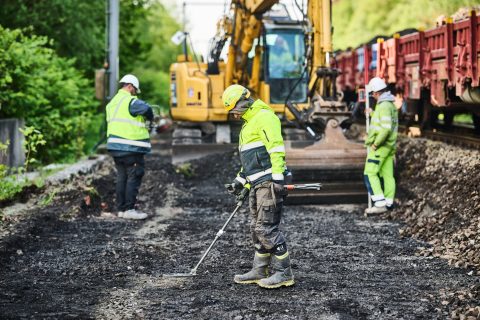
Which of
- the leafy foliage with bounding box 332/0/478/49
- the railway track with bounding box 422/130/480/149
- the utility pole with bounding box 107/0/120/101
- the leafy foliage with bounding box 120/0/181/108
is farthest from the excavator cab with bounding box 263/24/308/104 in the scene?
the leafy foliage with bounding box 332/0/478/49

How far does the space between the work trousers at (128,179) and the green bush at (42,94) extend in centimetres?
327

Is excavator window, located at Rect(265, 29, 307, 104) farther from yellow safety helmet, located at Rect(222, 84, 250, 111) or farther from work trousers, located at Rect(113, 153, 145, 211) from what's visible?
yellow safety helmet, located at Rect(222, 84, 250, 111)

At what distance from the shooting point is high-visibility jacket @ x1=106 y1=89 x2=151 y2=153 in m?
11.7

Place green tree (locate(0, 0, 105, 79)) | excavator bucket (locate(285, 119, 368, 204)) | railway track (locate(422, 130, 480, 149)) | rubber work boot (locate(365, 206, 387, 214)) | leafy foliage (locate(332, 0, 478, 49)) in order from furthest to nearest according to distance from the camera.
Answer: leafy foliage (locate(332, 0, 478, 49)) < green tree (locate(0, 0, 105, 79)) < railway track (locate(422, 130, 480, 149)) < excavator bucket (locate(285, 119, 368, 204)) < rubber work boot (locate(365, 206, 387, 214))

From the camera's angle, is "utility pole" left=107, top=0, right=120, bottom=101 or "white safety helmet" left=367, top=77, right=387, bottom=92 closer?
"white safety helmet" left=367, top=77, right=387, bottom=92

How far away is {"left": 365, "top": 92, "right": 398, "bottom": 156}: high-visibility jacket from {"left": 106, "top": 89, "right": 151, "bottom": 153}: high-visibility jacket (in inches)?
130

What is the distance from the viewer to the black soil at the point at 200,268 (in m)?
6.82

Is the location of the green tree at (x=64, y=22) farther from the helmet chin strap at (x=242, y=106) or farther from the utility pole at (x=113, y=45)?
the helmet chin strap at (x=242, y=106)

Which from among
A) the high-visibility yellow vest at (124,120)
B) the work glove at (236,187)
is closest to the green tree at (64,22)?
the high-visibility yellow vest at (124,120)

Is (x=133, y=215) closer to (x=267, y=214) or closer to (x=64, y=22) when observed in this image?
(x=267, y=214)

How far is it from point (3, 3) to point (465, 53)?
39.9 feet

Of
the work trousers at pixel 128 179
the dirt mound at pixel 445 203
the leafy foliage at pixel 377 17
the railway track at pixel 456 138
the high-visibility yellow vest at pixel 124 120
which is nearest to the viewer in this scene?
the dirt mound at pixel 445 203

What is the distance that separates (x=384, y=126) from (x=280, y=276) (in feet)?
15.9

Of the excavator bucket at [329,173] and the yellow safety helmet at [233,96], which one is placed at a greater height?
the yellow safety helmet at [233,96]
